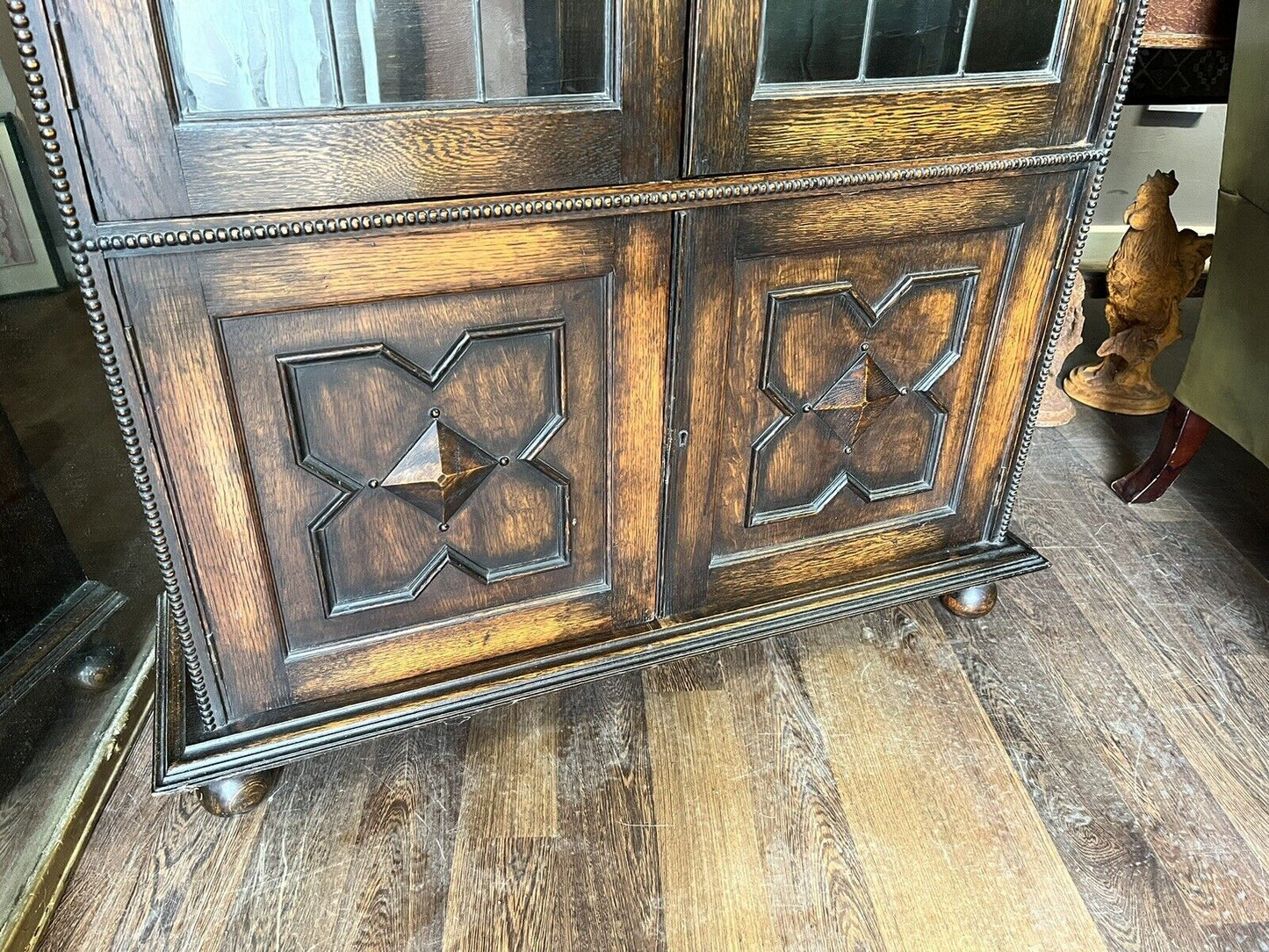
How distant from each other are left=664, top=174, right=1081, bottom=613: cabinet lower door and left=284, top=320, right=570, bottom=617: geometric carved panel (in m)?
0.15

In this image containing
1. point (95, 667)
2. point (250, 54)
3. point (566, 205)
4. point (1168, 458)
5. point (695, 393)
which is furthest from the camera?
point (1168, 458)

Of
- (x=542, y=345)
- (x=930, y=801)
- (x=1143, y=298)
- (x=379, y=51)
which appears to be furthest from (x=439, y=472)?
(x=1143, y=298)

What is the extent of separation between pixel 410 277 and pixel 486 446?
0.62ft

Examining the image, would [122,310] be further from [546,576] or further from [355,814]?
[355,814]

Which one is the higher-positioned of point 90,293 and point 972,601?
point 90,293

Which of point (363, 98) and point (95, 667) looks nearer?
point (363, 98)

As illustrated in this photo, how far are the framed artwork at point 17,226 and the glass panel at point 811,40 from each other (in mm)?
794

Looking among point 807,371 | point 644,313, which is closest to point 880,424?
point 807,371

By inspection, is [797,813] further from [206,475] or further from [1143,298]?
[1143,298]

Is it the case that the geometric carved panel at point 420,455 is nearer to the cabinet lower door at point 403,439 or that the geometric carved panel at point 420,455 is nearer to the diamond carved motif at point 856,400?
the cabinet lower door at point 403,439

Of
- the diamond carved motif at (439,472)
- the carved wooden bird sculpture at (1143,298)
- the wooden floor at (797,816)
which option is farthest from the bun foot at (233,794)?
the carved wooden bird sculpture at (1143,298)

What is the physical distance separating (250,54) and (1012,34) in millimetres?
701

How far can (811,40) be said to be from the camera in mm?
859

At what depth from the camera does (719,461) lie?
105 cm
